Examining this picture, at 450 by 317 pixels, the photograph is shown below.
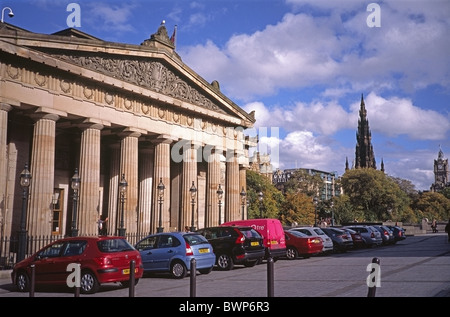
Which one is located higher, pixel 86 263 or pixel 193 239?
pixel 193 239

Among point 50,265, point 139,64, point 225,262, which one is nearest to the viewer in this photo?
point 50,265

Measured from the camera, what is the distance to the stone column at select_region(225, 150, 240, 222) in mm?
38562

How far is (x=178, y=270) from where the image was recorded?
1697cm

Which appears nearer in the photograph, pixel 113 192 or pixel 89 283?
pixel 89 283

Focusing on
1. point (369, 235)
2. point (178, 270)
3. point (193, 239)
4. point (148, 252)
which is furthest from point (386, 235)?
point (148, 252)

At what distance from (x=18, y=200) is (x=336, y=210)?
60984 millimetres

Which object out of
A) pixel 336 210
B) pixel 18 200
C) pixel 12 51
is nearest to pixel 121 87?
pixel 12 51

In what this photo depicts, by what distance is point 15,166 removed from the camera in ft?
87.5

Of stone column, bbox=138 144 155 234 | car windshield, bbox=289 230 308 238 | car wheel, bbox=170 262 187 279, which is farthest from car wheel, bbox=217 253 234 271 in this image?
stone column, bbox=138 144 155 234

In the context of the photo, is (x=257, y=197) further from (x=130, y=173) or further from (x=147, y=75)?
(x=130, y=173)

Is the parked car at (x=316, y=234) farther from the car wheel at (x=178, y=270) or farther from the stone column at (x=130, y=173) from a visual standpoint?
the stone column at (x=130, y=173)

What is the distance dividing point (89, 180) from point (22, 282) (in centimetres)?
1267

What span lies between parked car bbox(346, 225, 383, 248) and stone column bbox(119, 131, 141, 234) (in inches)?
623

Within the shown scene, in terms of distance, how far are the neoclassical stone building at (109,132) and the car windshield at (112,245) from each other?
1103 centimetres
